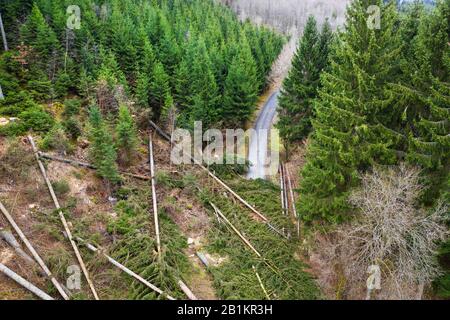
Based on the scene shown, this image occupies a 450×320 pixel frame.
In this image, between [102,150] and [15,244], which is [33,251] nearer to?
[15,244]

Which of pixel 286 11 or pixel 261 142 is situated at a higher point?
pixel 286 11

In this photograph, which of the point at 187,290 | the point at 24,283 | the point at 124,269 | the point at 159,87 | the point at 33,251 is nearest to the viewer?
the point at 24,283

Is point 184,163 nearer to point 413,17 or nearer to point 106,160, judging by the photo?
point 106,160

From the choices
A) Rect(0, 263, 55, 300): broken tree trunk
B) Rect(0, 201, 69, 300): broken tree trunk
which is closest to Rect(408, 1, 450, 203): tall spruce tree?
Rect(0, 201, 69, 300): broken tree trunk

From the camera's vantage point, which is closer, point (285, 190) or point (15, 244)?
point (15, 244)

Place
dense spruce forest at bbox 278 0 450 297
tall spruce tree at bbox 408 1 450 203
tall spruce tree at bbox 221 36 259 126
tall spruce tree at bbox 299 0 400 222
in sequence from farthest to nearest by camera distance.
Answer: tall spruce tree at bbox 221 36 259 126 < tall spruce tree at bbox 299 0 400 222 < dense spruce forest at bbox 278 0 450 297 < tall spruce tree at bbox 408 1 450 203

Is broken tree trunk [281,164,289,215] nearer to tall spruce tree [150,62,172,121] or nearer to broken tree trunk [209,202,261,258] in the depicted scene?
broken tree trunk [209,202,261,258]

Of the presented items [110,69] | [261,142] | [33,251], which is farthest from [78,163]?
[261,142]
